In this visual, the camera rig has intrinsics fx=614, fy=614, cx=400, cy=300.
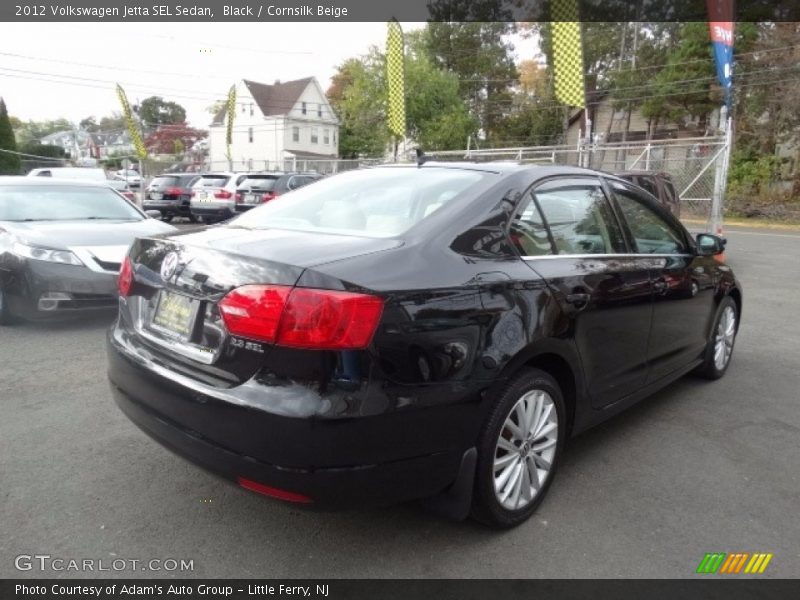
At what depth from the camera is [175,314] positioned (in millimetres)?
2533

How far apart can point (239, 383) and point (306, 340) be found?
0.33 m

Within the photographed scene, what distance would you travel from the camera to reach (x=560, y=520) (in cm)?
286

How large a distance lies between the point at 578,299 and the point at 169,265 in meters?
1.87

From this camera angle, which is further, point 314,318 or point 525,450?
point 525,450

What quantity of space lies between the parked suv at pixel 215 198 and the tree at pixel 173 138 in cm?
7030

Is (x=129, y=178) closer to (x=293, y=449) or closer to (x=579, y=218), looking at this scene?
(x=579, y=218)

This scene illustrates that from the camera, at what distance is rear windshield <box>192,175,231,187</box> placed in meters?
18.1

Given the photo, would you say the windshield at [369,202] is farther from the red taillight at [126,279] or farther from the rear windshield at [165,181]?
the rear windshield at [165,181]

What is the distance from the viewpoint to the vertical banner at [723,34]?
12922 millimetres

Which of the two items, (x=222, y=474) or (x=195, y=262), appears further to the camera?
(x=195, y=262)

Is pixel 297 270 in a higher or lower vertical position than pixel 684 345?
higher

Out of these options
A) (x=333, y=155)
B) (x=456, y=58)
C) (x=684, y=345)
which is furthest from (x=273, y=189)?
(x=333, y=155)

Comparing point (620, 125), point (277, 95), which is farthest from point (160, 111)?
point (620, 125)

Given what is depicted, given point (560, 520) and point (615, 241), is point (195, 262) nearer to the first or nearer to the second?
point (560, 520)
